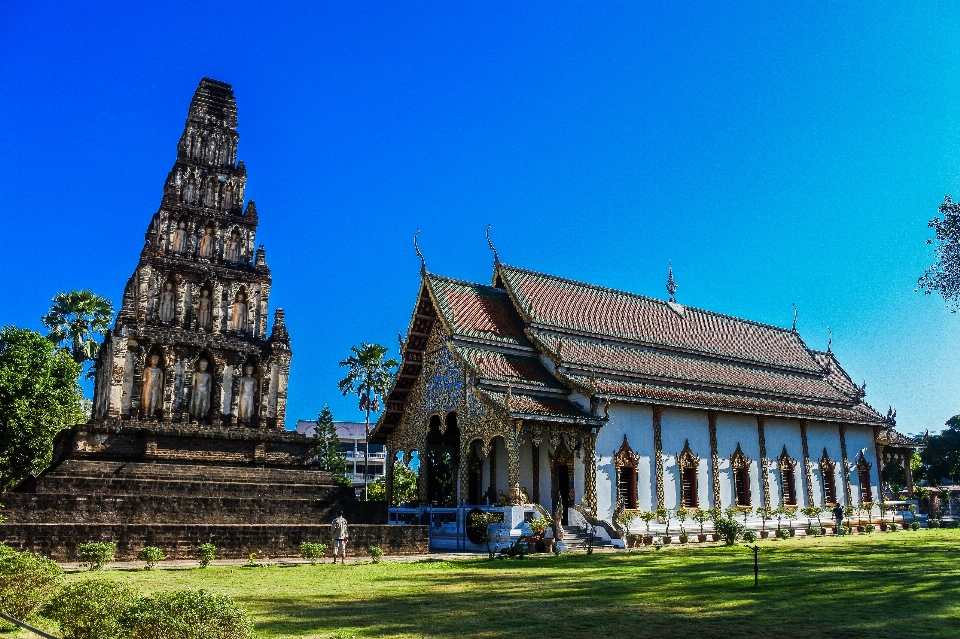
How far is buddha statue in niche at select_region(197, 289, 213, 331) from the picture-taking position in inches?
971

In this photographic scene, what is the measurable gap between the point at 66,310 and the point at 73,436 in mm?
24172

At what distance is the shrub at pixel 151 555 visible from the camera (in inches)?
615

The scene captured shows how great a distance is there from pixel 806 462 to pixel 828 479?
1.60 metres

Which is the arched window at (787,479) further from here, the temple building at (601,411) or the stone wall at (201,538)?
the stone wall at (201,538)

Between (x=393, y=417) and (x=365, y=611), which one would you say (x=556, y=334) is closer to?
(x=393, y=417)

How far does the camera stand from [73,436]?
20781 mm

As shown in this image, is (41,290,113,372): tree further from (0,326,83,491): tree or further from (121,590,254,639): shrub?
(121,590,254,639): shrub

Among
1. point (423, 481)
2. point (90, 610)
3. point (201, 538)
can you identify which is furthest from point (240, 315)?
point (90, 610)

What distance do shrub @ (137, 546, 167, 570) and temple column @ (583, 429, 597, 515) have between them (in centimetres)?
1285

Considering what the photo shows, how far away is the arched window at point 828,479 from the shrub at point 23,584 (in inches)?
1168

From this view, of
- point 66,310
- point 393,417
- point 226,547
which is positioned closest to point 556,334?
point 393,417

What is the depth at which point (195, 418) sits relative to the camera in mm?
23578

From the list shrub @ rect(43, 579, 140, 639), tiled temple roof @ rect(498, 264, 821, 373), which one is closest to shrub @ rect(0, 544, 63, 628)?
shrub @ rect(43, 579, 140, 639)

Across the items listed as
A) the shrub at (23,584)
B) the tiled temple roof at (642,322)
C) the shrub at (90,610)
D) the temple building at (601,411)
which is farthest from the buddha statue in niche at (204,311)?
the shrub at (90,610)
